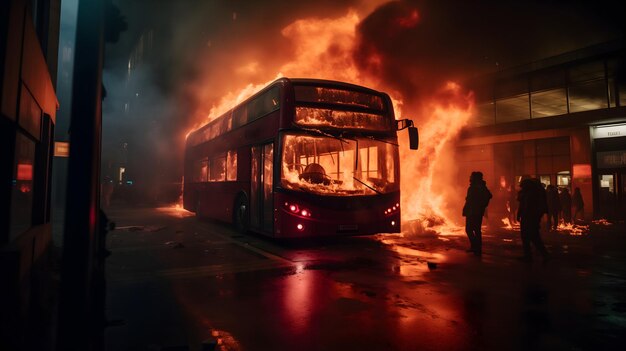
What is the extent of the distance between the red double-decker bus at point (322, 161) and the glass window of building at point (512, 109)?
55.9ft

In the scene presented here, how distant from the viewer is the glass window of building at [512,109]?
22.0 metres

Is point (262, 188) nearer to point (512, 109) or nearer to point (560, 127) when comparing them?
point (560, 127)

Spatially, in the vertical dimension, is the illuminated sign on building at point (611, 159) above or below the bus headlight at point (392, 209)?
above

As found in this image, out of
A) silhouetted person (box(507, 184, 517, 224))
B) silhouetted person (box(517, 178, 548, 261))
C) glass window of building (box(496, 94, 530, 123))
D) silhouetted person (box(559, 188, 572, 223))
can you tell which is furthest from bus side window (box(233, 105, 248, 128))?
glass window of building (box(496, 94, 530, 123))

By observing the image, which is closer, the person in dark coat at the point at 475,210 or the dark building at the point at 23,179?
the dark building at the point at 23,179

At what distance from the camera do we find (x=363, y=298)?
486cm

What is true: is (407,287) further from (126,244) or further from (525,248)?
(126,244)

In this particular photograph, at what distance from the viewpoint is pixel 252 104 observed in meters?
10.0

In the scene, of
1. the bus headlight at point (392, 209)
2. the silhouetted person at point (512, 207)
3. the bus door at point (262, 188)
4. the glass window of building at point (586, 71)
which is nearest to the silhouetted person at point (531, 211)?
the bus headlight at point (392, 209)

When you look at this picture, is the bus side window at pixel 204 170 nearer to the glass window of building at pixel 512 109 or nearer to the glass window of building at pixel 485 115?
the glass window of building at pixel 485 115

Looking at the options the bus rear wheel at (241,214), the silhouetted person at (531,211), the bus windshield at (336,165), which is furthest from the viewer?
the bus rear wheel at (241,214)

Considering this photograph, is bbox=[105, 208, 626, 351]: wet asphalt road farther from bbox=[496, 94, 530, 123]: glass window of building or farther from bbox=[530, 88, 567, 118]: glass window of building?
bbox=[496, 94, 530, 123]: glass window of building

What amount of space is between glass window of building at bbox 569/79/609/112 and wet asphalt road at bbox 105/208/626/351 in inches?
540

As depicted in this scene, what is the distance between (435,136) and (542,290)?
590 inches
